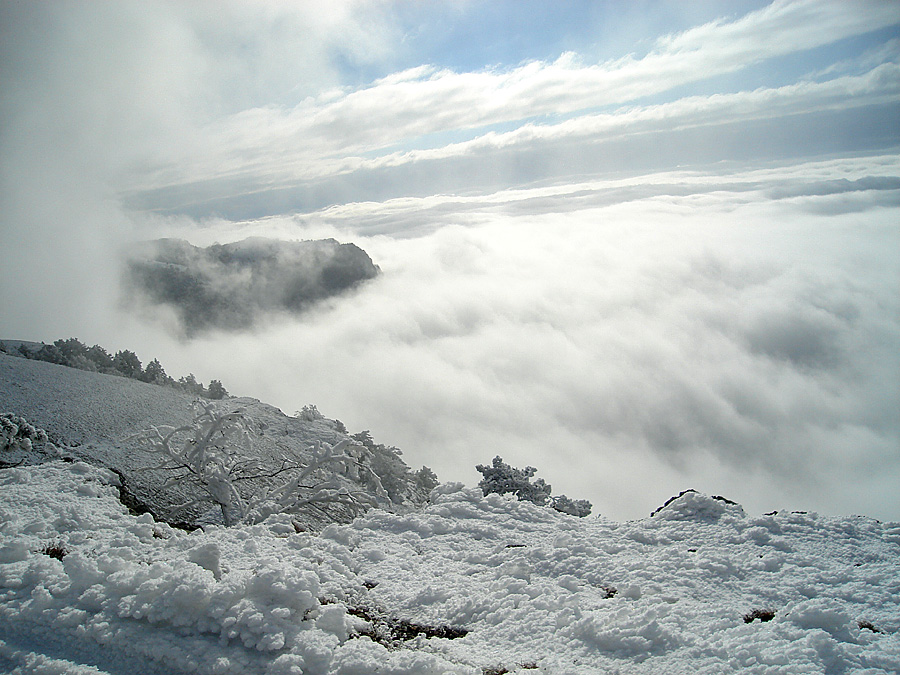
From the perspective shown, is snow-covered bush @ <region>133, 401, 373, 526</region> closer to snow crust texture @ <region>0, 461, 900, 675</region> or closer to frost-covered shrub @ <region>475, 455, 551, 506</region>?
snow crust texture @ <region>0, 461, 900, 675</region>

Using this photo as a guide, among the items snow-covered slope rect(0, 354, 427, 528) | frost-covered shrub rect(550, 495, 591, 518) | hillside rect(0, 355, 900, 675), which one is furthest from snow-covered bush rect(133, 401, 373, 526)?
frost-covered shrub rect(550, 495, 591, 518)

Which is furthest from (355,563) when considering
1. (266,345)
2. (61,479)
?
(266,345)

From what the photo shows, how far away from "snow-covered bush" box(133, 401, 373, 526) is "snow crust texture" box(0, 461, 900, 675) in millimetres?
1454

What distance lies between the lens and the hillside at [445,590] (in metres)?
3.81

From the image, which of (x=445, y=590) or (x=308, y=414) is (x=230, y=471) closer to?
(x=308, y=414)

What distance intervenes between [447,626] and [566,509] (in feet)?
14.6

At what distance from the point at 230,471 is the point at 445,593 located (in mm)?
4559

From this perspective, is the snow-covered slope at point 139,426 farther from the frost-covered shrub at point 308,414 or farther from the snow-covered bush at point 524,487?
the snow-covered bush at point 524,487

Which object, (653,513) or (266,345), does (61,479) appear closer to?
(653,513)

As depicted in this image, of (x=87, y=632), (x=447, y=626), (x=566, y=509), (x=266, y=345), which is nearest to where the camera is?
(x=87, y=632)

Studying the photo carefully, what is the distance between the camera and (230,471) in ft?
27.8

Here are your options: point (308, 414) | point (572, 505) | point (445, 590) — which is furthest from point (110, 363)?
point (445, 590)

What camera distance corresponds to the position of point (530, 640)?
4316mm

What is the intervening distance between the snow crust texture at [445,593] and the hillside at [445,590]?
0.02m
